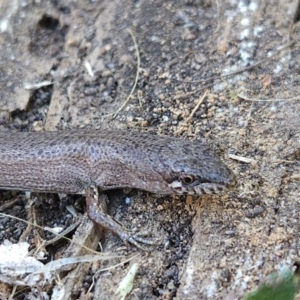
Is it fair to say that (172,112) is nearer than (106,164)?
No

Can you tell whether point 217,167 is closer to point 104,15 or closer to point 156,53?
point 156,53

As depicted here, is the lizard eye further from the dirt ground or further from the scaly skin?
the dirt ground

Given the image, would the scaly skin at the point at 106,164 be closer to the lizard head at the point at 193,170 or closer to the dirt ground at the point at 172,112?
the lizard head at the point at 193,170

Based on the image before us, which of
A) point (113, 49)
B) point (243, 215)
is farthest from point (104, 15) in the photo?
point (243, 215)

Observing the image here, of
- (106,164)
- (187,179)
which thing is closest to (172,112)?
(106,164)

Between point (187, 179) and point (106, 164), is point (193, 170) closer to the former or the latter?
point (187, 179)

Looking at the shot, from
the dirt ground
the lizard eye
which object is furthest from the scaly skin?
the dirt ground

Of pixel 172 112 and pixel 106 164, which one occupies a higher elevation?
pixel 172 112
